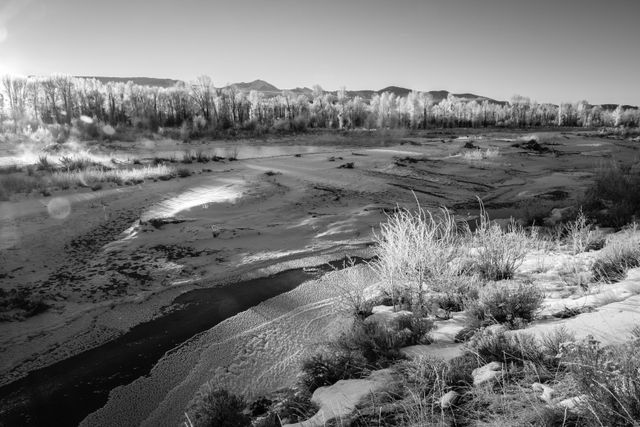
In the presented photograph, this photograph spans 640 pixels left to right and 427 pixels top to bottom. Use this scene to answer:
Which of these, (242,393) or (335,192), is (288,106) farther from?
(242,393)

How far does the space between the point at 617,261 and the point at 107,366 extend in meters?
6.63

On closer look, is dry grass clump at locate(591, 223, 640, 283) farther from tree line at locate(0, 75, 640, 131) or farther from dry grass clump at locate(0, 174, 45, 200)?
tree line at locate(0, 75, 640, 131)

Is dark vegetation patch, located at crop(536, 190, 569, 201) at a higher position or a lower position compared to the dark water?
higher

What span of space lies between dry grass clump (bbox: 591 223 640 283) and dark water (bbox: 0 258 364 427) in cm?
462

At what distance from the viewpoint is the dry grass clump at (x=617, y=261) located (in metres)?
4.87

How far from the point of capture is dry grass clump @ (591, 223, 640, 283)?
16.0 feet

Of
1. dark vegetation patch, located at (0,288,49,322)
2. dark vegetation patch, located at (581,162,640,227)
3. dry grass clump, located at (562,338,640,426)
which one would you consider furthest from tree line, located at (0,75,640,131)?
dry grass clump, located at (562,338,640,426)

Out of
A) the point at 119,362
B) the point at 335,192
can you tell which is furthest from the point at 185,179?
the point at 119,362

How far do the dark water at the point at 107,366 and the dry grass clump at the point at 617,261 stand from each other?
462 cm

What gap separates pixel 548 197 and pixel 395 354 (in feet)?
41.2

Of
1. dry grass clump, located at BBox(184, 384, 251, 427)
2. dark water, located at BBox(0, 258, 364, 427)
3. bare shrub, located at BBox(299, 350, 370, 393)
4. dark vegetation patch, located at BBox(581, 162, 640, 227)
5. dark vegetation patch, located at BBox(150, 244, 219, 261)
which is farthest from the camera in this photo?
dark vegetation patch, located at BBox(581, 162, 640, 227)

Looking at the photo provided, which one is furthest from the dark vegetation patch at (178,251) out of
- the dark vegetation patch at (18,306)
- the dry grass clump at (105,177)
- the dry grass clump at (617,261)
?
the dry grass clump at (617,261)

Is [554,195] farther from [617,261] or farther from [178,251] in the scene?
[178,251]

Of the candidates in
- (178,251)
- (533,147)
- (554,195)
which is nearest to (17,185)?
(178,251)
